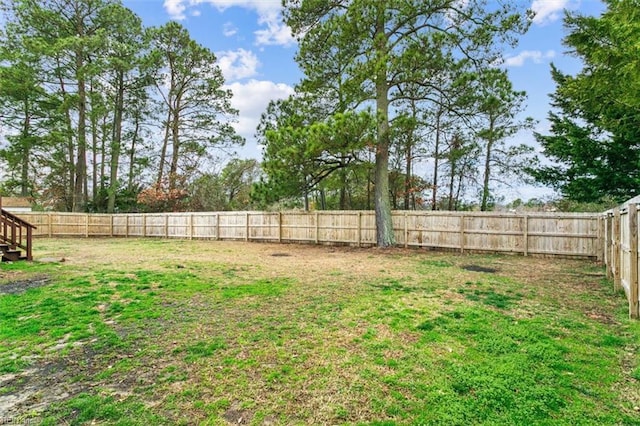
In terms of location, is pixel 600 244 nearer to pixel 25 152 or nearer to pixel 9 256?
pixel 9 256

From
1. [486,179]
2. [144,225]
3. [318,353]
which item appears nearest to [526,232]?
[486,179]

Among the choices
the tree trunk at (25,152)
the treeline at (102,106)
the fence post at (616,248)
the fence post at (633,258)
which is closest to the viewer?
the fence post at (633,258)

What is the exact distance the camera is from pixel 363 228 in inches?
481

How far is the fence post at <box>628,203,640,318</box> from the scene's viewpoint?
3.69 m

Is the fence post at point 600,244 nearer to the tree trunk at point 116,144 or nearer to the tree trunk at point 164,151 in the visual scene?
the tree trunk at point 164,151

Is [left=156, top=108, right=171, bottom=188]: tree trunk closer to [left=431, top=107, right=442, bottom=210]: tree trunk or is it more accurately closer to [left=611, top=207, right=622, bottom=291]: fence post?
[left=431, top=107, right=442, bottom=210]: tree trunk

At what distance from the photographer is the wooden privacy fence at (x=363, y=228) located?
9172 mm

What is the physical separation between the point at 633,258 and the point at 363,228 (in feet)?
28.7

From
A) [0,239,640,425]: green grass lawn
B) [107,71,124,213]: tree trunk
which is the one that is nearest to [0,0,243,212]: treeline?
[107,71,124,213]: tree trunk

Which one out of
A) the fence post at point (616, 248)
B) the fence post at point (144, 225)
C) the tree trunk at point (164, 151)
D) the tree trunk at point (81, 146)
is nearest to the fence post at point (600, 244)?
the fence post at point (616, 248)

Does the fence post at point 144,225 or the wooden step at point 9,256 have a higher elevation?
the fence post at point 144,225

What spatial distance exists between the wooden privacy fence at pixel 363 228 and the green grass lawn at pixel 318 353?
3.62 metres

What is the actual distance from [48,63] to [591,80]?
75.2 feet

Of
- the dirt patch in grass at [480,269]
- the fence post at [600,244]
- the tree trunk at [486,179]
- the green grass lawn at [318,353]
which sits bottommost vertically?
the green grass lawn at [318,353]
